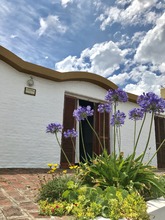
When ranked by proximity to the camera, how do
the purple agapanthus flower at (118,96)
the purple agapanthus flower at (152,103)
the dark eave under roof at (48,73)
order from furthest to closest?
the dark eave under roof at (48,73)
the purple agapanthus flower at (118,96)
the purple agapanthus flower at (152,103)

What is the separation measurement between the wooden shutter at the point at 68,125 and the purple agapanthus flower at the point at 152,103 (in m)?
4.21

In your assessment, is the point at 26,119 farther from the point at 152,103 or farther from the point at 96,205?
the point at 96,205

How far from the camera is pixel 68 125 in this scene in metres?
6.88

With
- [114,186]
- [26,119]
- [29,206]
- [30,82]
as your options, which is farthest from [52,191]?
[30,82]

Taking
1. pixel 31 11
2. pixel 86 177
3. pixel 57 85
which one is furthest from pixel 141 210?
pixel 57 85

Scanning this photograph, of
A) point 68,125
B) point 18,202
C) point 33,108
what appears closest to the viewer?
point 18,202

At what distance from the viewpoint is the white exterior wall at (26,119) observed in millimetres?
5645

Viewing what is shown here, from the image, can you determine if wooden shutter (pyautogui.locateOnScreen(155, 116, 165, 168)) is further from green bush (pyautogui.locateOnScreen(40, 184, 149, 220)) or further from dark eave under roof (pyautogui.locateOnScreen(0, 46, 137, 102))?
green bush (pyautogui.locateOnScreen(40, 184, 149, 220))

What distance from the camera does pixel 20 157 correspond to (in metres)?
5.73

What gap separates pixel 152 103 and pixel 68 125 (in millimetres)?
4345

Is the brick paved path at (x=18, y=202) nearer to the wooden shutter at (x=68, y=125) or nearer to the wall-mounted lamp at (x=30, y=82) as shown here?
the wooden shutter at (x=68, y=125)

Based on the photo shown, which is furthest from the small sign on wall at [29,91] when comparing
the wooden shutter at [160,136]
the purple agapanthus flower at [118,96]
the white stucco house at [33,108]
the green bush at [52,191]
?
the wooden shutter at [160,136]

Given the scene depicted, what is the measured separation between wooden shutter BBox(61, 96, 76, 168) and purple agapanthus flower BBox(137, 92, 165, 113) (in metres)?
4.21

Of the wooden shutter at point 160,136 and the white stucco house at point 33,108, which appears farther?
the wooden shutter at point 160,136
